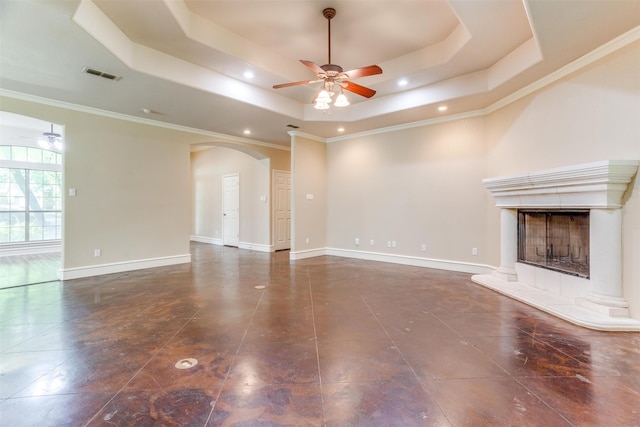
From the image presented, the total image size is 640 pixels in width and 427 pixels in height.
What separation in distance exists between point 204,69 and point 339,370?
13.9 ft

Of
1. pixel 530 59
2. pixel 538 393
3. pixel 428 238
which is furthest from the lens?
pixel 428 238

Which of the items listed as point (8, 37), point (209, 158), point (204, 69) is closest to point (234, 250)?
point (209, 158)

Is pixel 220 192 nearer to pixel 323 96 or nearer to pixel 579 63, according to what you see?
pixel 323 96

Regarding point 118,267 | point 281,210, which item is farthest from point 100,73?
point 281,210

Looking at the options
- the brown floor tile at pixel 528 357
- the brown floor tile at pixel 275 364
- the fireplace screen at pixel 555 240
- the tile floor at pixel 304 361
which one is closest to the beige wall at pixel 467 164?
the fireplace screen at pixel 555 240

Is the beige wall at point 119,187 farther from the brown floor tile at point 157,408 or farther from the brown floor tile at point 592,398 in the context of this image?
the brown floor tile at point 592,398

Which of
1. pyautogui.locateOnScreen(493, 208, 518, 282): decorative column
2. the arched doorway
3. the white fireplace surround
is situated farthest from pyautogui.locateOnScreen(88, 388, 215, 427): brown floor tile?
the arched doorway

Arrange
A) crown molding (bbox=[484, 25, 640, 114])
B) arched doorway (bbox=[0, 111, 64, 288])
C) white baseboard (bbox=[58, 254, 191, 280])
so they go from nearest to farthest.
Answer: crown molding (bbox=[484, 25, 640, 114]) < white baseboard (bbox=[58, 254, 191, 280]) < arched doorway (bbox=[0, 111, 64, 288])

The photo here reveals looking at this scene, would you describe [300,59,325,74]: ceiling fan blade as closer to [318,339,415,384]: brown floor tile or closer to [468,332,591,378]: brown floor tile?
[318,339,415,384]: brown floor tile

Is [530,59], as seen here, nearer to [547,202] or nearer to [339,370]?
[547,202]

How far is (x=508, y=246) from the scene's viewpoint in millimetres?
4391

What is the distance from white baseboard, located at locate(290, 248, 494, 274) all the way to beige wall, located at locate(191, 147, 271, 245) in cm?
149

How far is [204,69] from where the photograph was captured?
4.09 m

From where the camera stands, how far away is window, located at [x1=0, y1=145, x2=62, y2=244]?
7.23 meters
